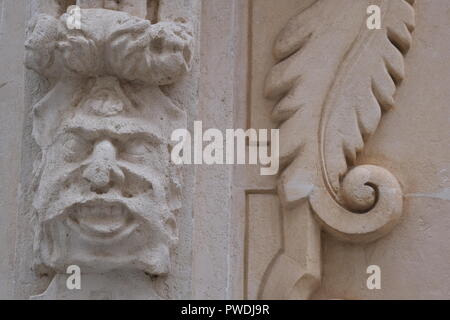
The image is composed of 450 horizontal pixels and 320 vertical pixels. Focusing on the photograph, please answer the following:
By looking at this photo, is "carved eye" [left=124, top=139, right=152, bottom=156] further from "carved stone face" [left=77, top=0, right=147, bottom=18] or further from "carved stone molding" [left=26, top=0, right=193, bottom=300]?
"carved stone face" [left=77, top=0, right=147, bottom=18]

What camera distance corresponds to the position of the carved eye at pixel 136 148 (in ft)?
6.74

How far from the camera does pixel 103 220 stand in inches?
79.1

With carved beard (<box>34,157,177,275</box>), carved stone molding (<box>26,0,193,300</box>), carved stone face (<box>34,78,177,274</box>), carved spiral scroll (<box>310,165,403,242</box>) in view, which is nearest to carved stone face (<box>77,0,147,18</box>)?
carved stone molding (<box>26,0,193,300</box>)

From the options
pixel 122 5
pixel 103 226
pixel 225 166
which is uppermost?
pixel 122 5

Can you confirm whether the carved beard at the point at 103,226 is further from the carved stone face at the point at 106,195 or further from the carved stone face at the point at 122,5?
the carved stone face at the point at 122,5

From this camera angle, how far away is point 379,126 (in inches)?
87.6

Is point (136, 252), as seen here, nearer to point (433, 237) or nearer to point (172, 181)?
point (172, 181)

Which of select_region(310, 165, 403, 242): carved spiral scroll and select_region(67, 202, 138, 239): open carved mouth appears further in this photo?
select_region(310, 165, 403, 242): carved spiral scroll

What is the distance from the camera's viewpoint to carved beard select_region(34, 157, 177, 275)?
2.00 m

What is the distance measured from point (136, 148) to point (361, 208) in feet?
1.32

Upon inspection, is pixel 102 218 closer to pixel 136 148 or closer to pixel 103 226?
pixel 103 226

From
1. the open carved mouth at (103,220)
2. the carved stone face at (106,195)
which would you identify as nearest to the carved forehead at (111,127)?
the carved stone face at (106,195)

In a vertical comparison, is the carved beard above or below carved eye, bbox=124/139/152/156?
below

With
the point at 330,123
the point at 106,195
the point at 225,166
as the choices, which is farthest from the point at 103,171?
the point at 330,123
